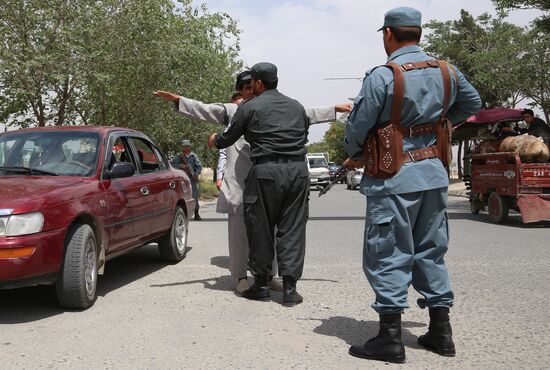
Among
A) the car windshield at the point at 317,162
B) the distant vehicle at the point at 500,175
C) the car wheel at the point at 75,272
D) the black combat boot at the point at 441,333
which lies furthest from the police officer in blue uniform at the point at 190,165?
the car windshield at the point at 317,162

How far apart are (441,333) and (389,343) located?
370 mm

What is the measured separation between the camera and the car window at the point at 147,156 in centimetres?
689

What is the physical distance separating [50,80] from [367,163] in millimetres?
13579

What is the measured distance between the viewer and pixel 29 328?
447 centimetres

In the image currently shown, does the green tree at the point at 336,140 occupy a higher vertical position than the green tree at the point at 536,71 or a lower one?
lower

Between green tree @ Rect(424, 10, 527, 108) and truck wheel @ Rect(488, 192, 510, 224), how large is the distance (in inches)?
663

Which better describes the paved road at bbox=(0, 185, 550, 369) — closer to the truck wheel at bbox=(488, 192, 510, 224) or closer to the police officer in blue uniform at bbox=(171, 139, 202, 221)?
the truck wheel at bbox=(488, 192, 510, 224)

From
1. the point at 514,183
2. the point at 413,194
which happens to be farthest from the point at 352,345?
the point at 514,183

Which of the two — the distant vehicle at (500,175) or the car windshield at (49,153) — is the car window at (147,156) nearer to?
the car windshield at (49,153)

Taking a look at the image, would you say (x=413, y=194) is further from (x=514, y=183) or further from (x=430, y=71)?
(x=514, y=183)

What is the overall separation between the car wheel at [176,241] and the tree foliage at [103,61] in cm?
895

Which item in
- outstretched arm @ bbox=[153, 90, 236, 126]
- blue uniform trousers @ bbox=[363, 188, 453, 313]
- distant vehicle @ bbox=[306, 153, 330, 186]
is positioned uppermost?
outstretched arm @ bbox=[153, 90, 236, 126]

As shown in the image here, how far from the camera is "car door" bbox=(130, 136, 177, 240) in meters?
6.63

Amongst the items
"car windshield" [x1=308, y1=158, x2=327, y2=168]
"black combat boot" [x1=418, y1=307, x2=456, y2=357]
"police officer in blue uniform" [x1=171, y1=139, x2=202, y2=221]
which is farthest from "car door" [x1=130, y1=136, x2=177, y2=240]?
"car windshield" [x1=308, y1=158, x2=327, y2=168]
